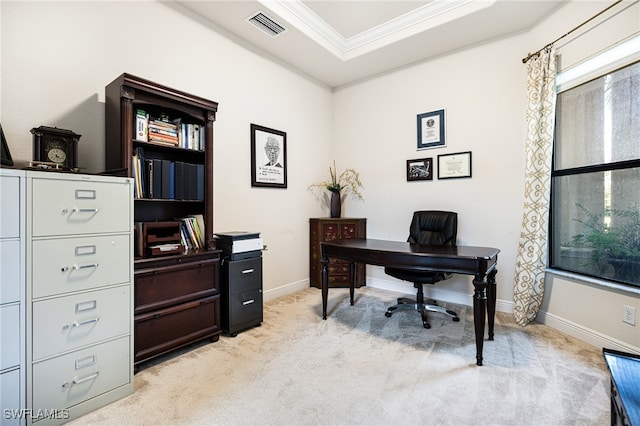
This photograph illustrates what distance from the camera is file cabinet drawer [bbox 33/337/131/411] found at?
1.46 m

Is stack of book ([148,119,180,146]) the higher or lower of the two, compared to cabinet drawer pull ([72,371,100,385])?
higher

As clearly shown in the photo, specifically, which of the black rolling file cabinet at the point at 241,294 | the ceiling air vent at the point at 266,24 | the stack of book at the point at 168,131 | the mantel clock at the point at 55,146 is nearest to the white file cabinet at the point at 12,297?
the mantel clock at the point at 55,146

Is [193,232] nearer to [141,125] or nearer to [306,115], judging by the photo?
[141,125]

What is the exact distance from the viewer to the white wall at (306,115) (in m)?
2.04

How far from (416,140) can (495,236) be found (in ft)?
4.88

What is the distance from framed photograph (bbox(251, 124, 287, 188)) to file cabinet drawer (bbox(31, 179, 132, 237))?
168cm

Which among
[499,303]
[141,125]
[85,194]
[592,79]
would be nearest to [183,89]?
[141,125]

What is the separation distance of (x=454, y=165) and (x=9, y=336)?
387 cm

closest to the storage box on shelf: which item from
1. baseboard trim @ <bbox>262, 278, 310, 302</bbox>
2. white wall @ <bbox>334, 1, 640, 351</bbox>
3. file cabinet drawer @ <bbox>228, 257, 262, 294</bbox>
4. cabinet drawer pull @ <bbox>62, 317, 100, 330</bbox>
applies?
file cabinet drawer @ <bbox>228, 257, 262, 294</bbox>

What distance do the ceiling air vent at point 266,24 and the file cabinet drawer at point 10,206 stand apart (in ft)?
7.95

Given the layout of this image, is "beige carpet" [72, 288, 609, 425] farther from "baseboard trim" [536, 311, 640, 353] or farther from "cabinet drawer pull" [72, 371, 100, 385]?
"cabinet drawer pull" [72, 371, 100, 385]

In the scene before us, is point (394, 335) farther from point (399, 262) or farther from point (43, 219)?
point (43, 219)

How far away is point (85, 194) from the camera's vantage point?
1602 millimetres

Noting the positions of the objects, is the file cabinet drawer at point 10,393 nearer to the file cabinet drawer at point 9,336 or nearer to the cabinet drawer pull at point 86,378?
the file cabinet drawer at point 9,336
